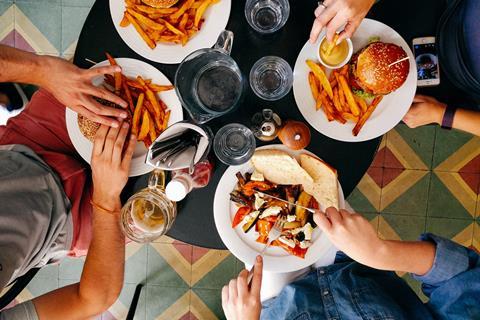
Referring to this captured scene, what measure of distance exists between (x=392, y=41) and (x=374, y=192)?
1204 mm

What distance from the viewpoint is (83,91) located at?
1566mm

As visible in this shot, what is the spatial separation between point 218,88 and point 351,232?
25.6 inches

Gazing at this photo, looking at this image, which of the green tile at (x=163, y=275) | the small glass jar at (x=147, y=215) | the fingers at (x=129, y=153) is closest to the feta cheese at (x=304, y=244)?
the small glass jar at (x=147, y=215)

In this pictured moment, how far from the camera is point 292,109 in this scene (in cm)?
159

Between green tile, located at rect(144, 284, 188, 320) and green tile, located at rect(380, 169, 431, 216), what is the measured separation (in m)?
1.30

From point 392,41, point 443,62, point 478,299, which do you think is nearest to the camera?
point 478,299

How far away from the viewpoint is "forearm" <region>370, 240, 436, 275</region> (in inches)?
57.9

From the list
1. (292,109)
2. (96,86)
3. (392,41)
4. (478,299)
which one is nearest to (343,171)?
(292,109)

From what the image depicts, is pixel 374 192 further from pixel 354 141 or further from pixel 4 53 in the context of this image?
pixel 4 53

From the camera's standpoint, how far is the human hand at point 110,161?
155 centimetres

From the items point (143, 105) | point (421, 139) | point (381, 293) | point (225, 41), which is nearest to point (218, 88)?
point (225, 41)

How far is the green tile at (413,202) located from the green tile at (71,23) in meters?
2.04

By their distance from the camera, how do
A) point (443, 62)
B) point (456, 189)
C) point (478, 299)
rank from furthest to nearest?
point (456, 189)
point (443, 62)
point (478, 299)

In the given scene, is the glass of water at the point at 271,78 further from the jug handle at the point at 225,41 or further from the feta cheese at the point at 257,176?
the feta cheese at the point at 257,176
